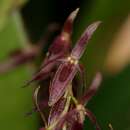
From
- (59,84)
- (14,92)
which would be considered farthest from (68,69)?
(14,92)

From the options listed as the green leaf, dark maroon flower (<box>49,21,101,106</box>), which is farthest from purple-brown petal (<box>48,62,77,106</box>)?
the green leaf

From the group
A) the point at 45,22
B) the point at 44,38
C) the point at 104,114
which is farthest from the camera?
the point at 45,22

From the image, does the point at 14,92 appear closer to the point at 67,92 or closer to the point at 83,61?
the point at 83,61

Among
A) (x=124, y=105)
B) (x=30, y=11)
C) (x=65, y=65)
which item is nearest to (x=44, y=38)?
(x=30, y=11)

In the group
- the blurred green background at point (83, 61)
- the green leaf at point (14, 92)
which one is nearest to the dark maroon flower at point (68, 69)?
the blurred green background at point (83, 61)

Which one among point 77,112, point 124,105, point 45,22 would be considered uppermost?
point 77,112

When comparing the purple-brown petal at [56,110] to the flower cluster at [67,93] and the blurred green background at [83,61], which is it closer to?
the flower cluster at [67,93]

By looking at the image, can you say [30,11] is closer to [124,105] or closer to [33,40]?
[33,40]

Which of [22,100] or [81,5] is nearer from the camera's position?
[22,100]
